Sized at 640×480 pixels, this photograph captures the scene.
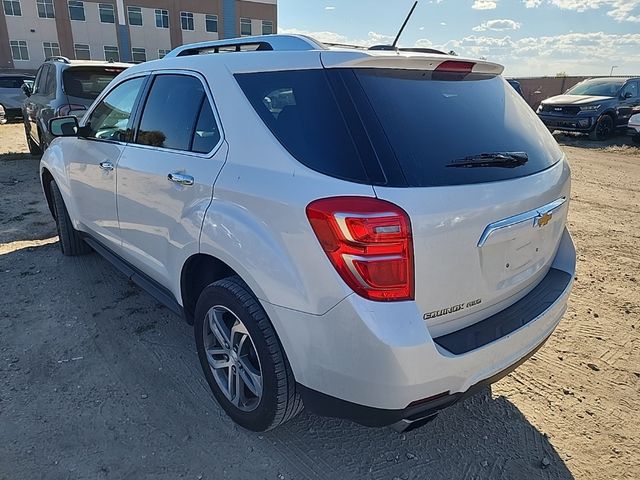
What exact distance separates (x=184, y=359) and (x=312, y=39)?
6.96ft

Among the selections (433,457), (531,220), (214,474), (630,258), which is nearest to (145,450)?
(214,474)

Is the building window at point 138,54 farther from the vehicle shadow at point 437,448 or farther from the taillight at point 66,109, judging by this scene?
the vehicle shadow at point 437,448

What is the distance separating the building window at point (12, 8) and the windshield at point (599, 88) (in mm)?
43485

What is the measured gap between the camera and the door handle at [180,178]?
96.0 inches

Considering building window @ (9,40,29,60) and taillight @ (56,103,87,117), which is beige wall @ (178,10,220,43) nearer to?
building window @ (9,40,29,60)

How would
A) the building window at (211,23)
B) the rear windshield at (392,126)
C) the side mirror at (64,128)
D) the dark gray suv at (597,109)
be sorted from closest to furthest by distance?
the rear windshield at (392,126) → the side mirror at (64,128) → the dark gray suv at (597,109) → the building window at (211,23)

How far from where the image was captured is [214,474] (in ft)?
7.29

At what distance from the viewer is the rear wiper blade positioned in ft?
6.52

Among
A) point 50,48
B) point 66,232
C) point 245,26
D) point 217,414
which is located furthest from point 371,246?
point 245,26

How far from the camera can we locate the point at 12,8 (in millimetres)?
39156

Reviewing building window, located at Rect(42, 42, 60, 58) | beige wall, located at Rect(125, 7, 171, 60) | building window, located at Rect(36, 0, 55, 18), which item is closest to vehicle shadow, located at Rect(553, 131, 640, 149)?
beige wall, located at Rect(125, 7, 171, 60)

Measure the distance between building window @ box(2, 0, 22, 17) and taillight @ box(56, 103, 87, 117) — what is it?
139 ft

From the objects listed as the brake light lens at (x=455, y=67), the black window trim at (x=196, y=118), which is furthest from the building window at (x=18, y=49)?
the brake light lens at (x=455, y=67)

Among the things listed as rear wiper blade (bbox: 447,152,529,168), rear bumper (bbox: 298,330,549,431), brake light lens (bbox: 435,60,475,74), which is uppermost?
brake light lens (bbox: 435,60,475,74)
